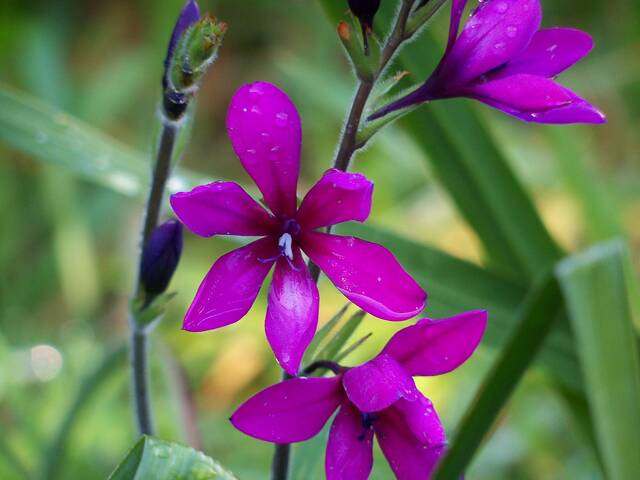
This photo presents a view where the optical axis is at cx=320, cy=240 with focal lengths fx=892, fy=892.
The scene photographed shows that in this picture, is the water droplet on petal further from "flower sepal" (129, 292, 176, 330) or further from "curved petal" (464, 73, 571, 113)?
"flower sepal" (129, 292, 176, 330)

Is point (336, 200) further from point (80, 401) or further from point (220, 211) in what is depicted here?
point (80, 401)

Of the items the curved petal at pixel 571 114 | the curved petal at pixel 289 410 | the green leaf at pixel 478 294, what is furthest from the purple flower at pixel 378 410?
the green leaf at pixel 478 294

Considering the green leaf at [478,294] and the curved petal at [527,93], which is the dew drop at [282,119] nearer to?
the curved petal at [527,93]

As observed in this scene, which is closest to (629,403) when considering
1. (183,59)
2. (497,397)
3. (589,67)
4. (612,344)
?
(612,344)

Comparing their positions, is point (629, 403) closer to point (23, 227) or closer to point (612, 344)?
point (612, 344)

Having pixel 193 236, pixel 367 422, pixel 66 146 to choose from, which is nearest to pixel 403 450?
pixel 367 422

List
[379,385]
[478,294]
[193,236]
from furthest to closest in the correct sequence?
[193,236] < [478,294] < [379,385]

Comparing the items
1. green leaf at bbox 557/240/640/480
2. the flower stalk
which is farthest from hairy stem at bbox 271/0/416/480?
green leaf at bbox 557/240/640/480
